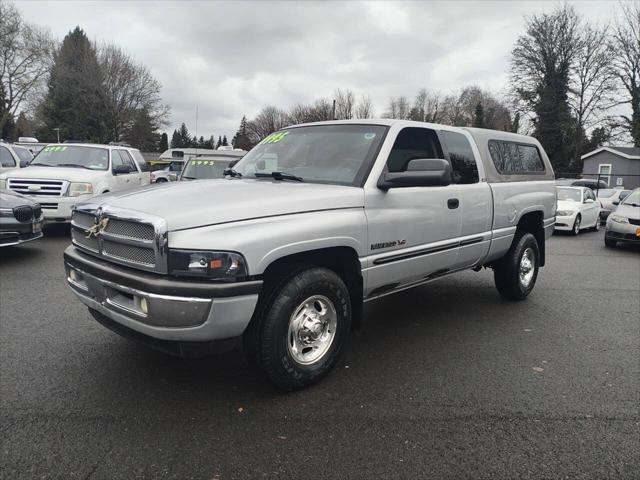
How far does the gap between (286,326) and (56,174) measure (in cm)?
814

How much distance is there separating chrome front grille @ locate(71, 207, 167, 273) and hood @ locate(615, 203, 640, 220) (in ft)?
38.2

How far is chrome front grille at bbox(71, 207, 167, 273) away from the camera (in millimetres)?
2789

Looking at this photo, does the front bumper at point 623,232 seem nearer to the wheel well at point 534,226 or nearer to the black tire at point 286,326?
the wheel well at point 534,226

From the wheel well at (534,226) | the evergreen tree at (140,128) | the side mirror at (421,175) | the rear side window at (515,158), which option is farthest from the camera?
the evergreen tree at (140,128)

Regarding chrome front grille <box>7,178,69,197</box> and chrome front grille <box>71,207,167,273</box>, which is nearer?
chrome front grille <box>71,207,167,273</box>

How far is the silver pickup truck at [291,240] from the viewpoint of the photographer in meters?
2.79

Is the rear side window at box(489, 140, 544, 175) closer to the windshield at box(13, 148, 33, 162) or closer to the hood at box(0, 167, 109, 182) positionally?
the hood at box(0, 167, 109, 182)

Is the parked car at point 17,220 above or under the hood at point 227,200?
under

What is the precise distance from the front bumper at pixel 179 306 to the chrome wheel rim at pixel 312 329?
50cm

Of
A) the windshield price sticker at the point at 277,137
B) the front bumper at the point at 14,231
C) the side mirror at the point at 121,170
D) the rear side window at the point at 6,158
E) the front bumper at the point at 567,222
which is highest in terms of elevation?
the windshield price sticker at the point at 277,137

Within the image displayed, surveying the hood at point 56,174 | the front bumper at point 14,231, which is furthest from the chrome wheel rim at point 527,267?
the hood at point 56,174

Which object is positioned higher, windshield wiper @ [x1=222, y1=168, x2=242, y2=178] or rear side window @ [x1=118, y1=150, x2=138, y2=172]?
rear side window @ [x1=118, y1=150, x2=138, y2=172]

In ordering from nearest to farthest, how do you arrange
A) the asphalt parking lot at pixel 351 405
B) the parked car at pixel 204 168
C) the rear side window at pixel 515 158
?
the asphalt parking lot at pixel 351 405, the rear side window at pixel 515 158, the parked car at pixel 204 168

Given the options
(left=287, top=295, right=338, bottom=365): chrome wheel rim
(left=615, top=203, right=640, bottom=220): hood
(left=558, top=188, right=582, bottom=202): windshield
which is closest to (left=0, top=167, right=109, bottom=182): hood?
(left=287, top=295, right=338, bottom=365): chrome wheel rim
